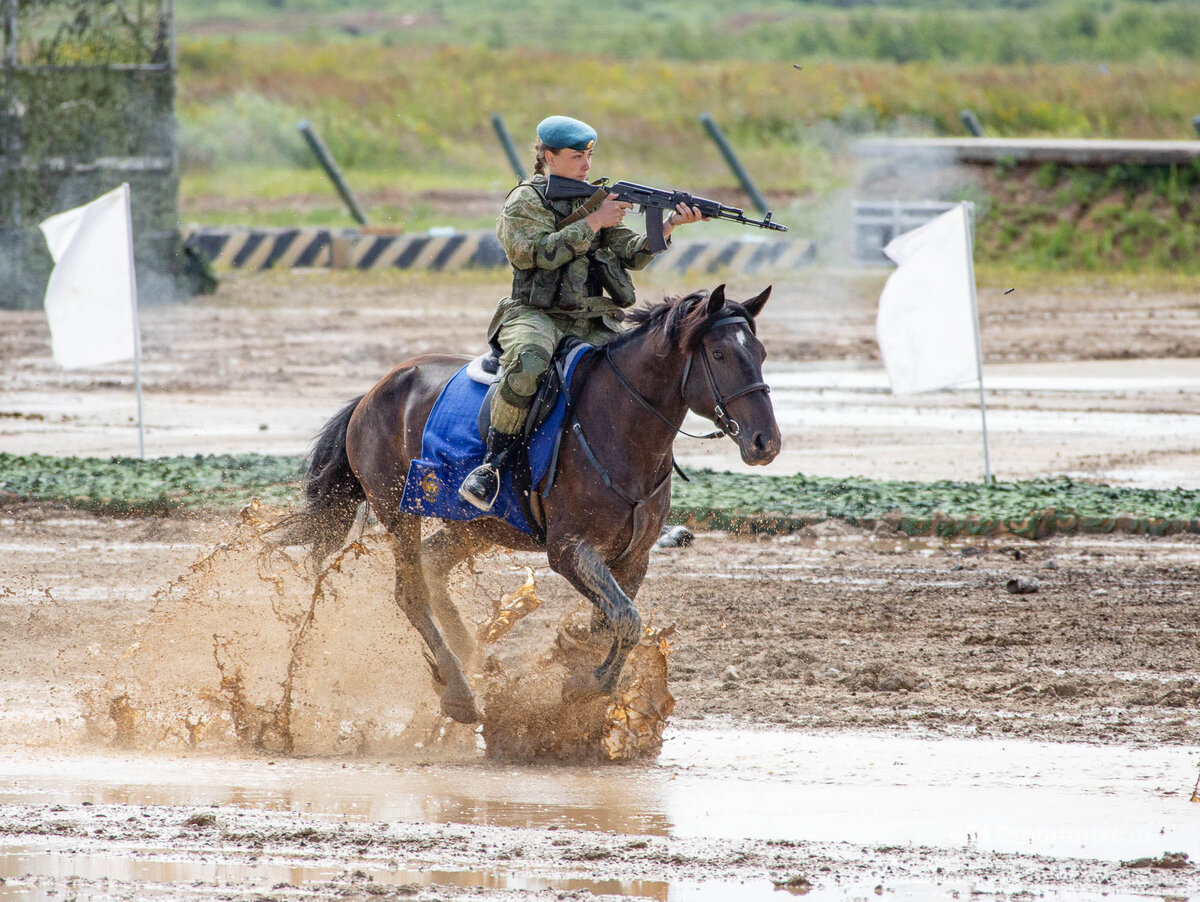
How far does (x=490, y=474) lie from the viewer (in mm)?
7016

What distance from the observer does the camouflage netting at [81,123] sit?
2236cm

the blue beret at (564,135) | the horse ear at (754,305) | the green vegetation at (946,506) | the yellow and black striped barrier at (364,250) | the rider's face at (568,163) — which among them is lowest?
the yellow and black striped barrier at (364,250)

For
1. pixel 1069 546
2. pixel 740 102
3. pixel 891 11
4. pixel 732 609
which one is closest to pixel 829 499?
pixel 1069 546

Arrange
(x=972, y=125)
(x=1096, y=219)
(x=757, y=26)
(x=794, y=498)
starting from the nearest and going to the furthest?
(x=794, y=498)
(x=1096, y=219)
(x=972, y=125)
(x=757, y=26)

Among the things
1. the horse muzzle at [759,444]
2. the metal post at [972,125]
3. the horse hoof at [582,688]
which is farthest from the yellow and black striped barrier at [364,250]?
the horse muzzle at [759,444]

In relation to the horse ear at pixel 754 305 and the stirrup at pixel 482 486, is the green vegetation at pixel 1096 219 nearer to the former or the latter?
the horse ear at pixel 754 305

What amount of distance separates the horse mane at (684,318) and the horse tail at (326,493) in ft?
6.56

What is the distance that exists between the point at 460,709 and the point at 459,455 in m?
1.14

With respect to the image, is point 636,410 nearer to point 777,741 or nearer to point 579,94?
point 777,741

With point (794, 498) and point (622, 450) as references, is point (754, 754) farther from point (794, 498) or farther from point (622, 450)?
point (794, 498)

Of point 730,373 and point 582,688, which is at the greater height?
point 730,373

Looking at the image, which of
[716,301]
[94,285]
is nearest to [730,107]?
[94,285]

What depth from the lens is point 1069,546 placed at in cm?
1105

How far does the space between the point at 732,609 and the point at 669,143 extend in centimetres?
2645
